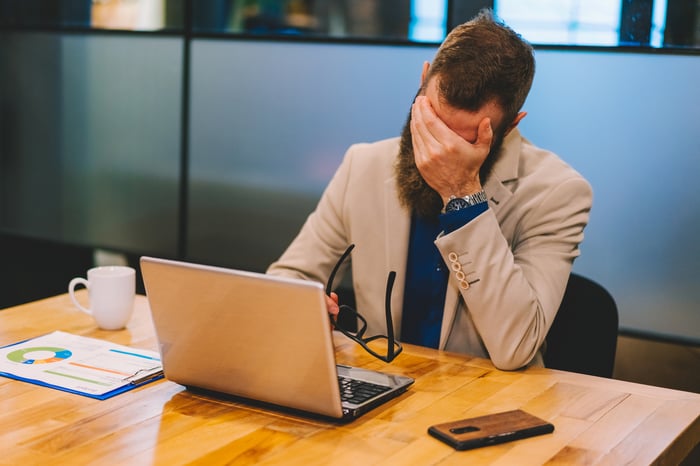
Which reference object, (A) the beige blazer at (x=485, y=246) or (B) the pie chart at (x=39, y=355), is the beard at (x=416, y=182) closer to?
(A) the beige blazer at (x=485, y=246)

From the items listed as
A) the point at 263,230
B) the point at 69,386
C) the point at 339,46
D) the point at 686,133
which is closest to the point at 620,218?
the point at 686,133

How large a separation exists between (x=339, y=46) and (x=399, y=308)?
144cm

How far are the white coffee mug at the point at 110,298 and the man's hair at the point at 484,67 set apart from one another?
76cm

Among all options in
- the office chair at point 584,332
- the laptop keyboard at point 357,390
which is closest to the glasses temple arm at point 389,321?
the laptop keyboard at point 357,390

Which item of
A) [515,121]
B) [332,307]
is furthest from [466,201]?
[332,307]

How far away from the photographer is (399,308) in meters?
1.95

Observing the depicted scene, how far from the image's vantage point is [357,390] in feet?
4.61

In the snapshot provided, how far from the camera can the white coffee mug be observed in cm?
174

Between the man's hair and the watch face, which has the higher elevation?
the man's hair

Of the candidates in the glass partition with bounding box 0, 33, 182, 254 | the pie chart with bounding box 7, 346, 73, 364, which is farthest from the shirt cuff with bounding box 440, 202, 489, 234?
the glass partition with bounding box 0, 33, 182, 254

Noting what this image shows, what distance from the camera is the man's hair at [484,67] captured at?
68.4 inches

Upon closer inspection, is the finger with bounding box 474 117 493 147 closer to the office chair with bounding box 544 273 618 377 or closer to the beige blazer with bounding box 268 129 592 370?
the beige blazer with bounding box 268 129 592 370

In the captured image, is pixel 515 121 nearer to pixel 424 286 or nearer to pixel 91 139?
pixel 424 286

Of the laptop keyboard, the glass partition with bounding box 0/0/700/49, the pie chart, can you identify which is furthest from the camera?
the glass partition with bounding box 0/0/700/49
